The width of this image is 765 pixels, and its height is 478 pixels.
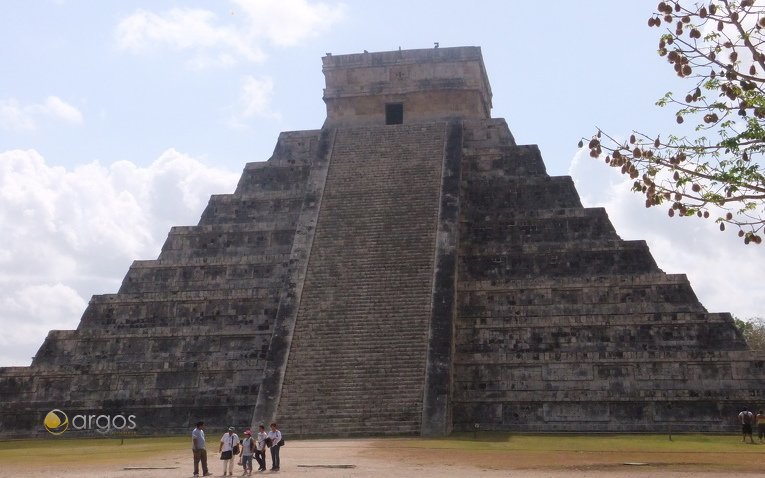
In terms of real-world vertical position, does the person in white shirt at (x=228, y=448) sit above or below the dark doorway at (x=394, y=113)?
below

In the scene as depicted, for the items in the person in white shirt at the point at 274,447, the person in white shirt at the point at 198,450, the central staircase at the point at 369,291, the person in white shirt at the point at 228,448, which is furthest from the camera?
the central staircase at the point at 369,291

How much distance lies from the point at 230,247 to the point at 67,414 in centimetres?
658

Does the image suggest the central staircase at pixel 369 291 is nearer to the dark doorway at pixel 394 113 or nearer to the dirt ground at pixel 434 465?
the dark doorway at pixel 394 113

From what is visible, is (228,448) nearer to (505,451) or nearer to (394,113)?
(505,451)

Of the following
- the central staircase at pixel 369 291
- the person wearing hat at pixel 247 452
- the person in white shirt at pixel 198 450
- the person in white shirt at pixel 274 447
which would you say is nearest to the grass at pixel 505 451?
the central staircase at pixel 369 291

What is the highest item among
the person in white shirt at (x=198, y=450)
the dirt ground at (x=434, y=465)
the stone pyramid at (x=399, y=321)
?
the stone pyramid at (x=399, y=321)

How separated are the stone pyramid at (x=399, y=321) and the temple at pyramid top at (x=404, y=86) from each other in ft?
5.72

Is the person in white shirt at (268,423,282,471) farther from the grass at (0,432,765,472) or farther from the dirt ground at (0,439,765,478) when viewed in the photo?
the grass at (0,432,765,472)

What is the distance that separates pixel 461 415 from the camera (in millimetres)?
21891

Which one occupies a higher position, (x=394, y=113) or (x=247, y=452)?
(x=394, y=113)

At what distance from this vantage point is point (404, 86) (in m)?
31.2

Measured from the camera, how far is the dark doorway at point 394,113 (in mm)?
31297

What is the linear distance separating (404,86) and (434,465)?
1783 centimetres

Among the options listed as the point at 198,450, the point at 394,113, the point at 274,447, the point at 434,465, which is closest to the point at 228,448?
the point at 198,450
